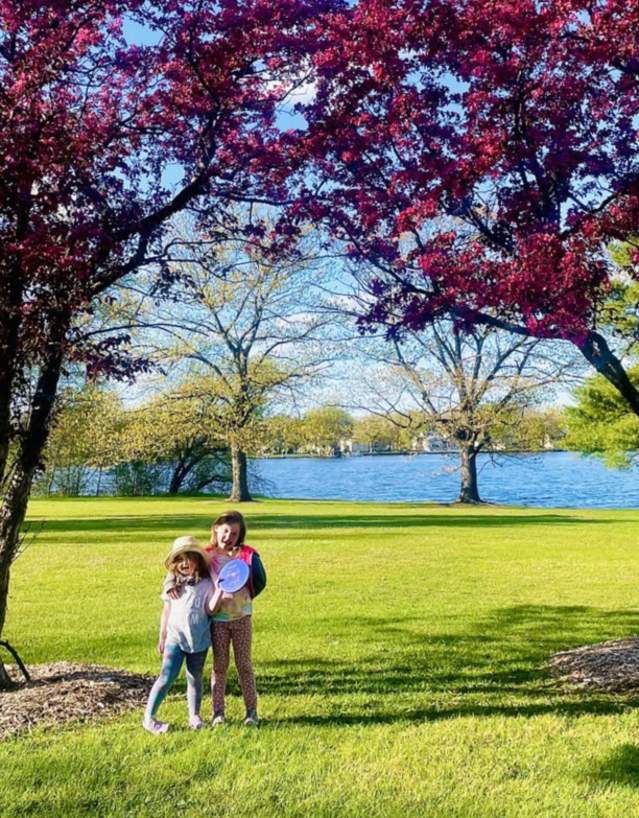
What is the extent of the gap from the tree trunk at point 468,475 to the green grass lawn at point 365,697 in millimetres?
17136

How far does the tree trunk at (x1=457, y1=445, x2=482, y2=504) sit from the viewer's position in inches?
1314

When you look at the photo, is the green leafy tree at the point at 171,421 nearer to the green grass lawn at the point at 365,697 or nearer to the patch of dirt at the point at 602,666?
the green grass lawn at the point at 365,697

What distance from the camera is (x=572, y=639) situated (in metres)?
8.20

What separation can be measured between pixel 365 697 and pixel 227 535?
193cm

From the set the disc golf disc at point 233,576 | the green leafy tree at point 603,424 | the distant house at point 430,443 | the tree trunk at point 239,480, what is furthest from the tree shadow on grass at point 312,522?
Result: the disc golf disc at point 233,576

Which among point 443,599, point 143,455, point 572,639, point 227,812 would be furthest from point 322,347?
point 227,812

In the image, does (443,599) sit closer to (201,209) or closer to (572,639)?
(572,639)

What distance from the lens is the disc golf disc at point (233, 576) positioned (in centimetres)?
473

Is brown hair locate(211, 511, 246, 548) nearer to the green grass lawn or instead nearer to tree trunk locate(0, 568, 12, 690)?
the green grass lawn

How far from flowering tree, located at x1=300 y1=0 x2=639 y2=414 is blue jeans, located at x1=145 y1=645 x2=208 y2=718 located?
3.15 meters

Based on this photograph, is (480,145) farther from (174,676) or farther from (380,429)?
(380,429)

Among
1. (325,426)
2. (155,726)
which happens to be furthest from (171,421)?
(155,726)

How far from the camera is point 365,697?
5895 millimetres

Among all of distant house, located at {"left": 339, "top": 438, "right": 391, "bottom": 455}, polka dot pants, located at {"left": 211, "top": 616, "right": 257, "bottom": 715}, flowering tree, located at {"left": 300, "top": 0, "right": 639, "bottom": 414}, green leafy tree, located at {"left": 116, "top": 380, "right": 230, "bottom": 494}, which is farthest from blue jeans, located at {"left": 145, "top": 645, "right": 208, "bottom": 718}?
distant house, located at {"left": 339, "top": 438, "right": 391, "bottom": 455}
